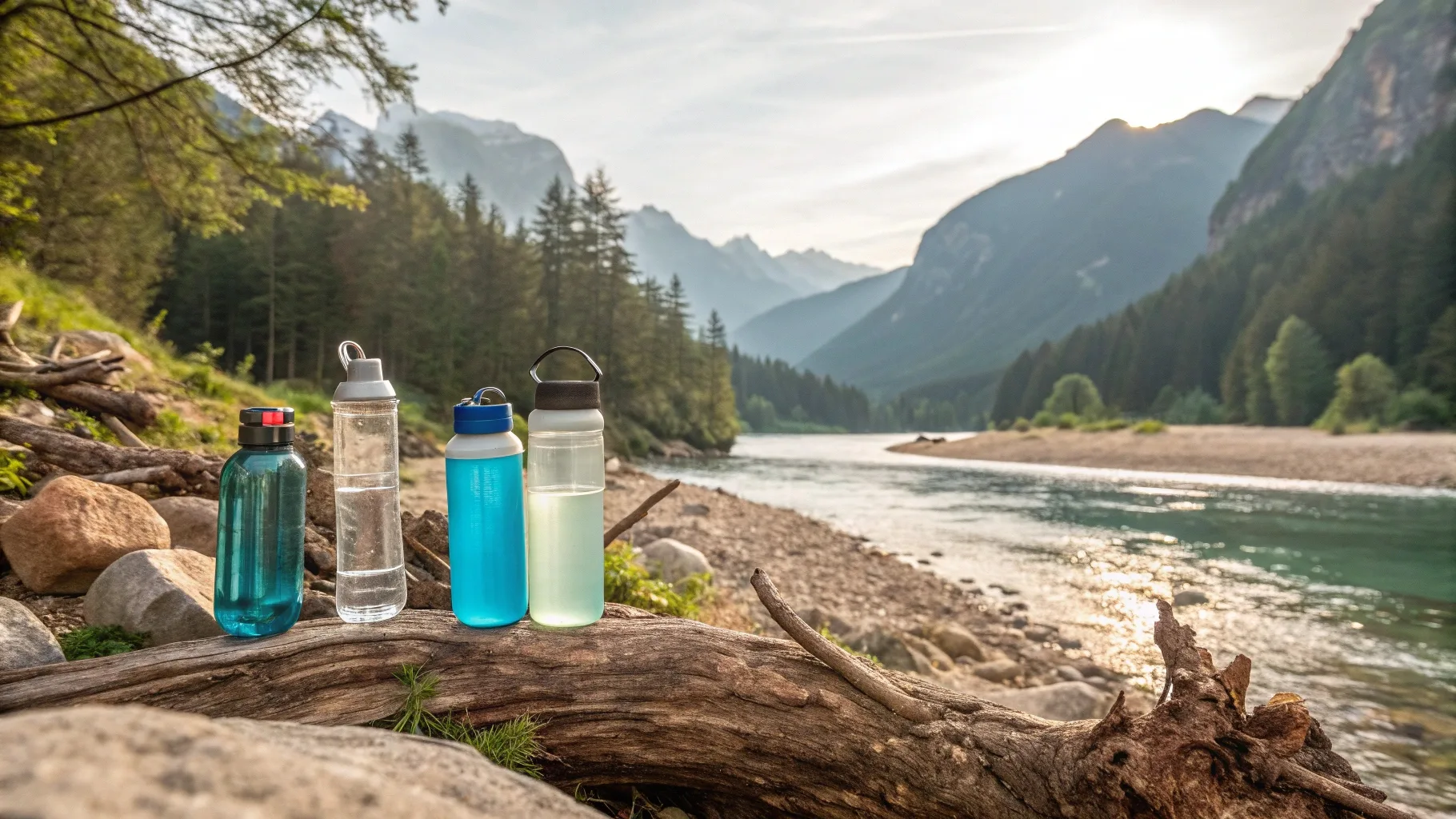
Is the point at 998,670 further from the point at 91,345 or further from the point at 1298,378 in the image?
the point at 1298,378

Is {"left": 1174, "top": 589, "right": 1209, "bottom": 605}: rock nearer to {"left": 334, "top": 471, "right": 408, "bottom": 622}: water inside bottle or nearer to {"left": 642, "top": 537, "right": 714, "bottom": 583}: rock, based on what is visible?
{"left": 642, "top": 537, "right": 714, "bottom": 583}: rock

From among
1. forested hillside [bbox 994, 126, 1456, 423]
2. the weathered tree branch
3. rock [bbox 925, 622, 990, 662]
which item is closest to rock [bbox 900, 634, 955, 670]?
rock [bbox 925, 622, 990, 662]

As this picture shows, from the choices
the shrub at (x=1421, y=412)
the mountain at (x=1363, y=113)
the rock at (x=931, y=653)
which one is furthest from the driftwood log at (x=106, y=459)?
the mountain at (x=1363, y=113)

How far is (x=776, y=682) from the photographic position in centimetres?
271

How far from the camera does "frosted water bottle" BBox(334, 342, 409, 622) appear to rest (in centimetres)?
286

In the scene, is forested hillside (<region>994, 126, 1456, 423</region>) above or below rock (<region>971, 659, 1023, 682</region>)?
above

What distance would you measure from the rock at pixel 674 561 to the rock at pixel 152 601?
600 cm

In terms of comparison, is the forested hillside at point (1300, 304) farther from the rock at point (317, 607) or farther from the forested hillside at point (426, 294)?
the rock at point (317, 607)

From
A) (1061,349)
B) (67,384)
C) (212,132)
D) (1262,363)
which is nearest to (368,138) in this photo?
(212,132)

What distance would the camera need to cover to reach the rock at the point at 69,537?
149 inches

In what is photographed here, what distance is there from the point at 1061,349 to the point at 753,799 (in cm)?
11851

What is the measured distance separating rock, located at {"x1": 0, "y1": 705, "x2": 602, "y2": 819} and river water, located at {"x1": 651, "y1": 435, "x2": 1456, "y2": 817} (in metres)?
8.99

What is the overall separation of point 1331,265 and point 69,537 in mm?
96327

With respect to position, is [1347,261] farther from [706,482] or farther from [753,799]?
[753,799]
